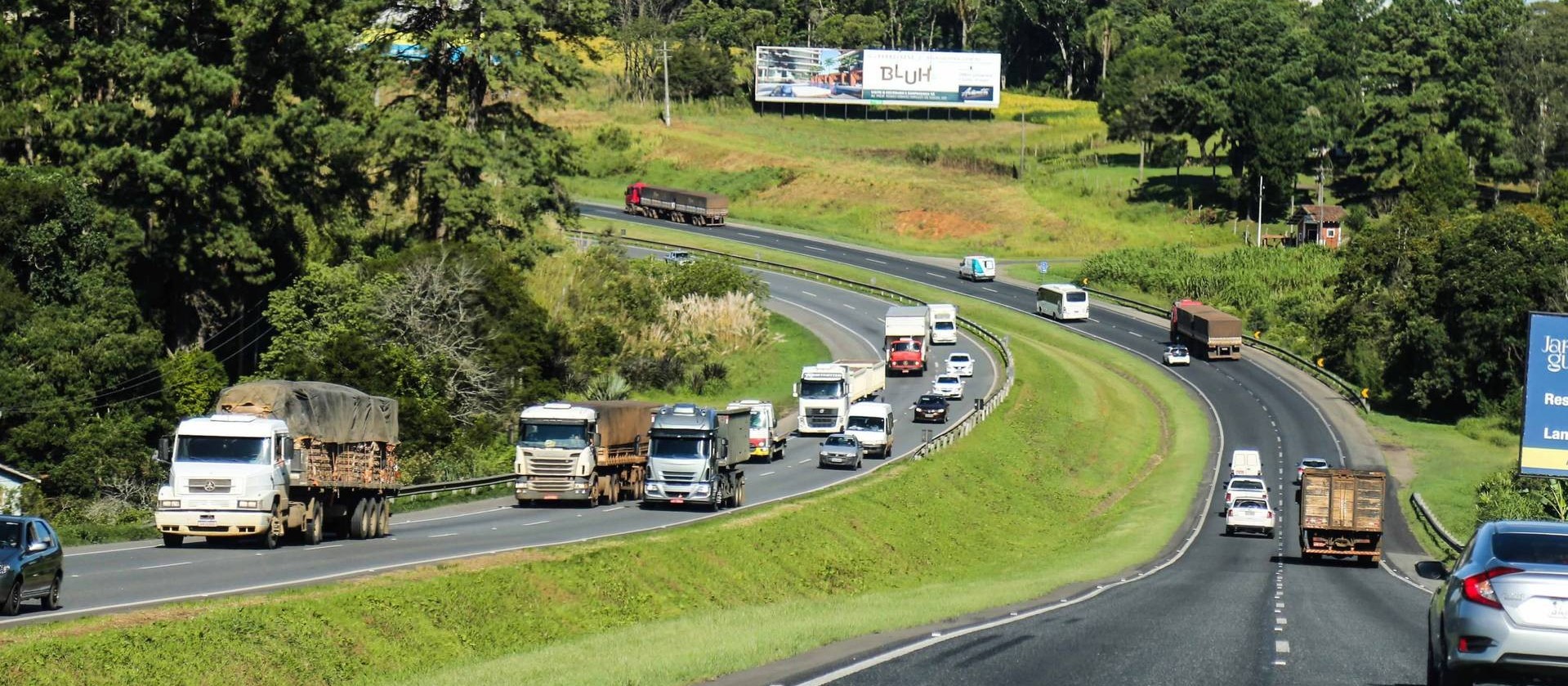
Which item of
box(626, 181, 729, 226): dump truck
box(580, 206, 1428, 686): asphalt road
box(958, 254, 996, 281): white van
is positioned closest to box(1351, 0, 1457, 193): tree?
box(958, 254, 996, 281): white van

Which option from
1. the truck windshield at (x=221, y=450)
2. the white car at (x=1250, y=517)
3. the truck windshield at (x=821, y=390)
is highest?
the truck windshield at (x=221, y=450)

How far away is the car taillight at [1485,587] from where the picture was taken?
1483 centimetres

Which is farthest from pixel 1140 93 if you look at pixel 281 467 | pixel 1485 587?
pixel 1485 587

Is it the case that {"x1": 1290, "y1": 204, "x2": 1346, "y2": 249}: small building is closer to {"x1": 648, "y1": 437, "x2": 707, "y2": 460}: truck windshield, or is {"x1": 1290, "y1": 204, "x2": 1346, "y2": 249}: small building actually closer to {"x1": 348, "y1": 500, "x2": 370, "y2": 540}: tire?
{"x1": 648, "y1": 437, "x2": 707, "y2": 460}: truck windshield

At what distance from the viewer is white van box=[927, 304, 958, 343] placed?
10150 centimetres

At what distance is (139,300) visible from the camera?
68812mm

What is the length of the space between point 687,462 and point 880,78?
431 feet

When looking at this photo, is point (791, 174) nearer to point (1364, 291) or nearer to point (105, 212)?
point (1364, 291)

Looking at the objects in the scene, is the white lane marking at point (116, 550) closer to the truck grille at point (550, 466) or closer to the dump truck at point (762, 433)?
the truck grille at point (550, 466)

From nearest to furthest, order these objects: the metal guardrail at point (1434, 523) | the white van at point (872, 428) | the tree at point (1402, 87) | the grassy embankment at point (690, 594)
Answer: the grassy embankment at point (690, 594), the metal guardrail at point (1434, 523), the white van at point (872, 428), the tree at point (1402, 87)

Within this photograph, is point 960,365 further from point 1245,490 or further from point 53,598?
point 53,598

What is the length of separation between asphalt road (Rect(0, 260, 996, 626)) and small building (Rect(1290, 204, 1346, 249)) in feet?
248

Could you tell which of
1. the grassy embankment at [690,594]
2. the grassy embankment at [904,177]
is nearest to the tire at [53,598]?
the grassy embankment at [690,594]

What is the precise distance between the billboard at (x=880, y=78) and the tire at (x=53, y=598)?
15176 cm
